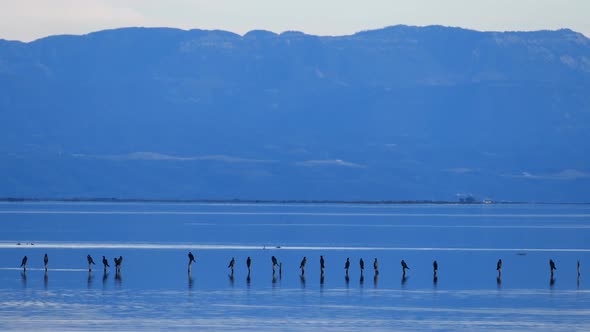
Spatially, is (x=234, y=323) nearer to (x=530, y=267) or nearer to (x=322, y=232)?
(x=530, y=267)

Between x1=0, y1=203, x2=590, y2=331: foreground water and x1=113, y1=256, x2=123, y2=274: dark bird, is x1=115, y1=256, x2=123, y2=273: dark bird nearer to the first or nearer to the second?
x1=113, y1=256, x2=123, y2=274: dark bird

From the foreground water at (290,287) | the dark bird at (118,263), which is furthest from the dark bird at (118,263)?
the foreground water at (290,287)

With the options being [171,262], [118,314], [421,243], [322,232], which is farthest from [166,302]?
[322,232]

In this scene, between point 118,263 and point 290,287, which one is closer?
point 290,287

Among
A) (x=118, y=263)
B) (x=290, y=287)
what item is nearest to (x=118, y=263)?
(x=118, y=263)

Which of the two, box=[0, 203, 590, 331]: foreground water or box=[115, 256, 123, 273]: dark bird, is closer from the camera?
box=[0, 203, 590, 331]: foreground water

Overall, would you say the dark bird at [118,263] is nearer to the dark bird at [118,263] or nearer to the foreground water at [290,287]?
the dark bird at [118,263]

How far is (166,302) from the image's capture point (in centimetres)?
5572

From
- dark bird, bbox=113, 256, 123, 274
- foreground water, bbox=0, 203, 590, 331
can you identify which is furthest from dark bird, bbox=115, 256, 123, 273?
foreground water, bbox=0, 203, 590, 331

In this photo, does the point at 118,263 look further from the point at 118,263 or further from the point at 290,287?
the point at 290,287

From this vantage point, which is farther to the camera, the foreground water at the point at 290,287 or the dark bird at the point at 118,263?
the dark bird at the point at 118,263

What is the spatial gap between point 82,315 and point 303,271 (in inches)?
855

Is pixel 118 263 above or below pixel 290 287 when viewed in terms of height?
above

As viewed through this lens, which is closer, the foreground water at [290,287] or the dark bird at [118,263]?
the foreground water at [290,287]
